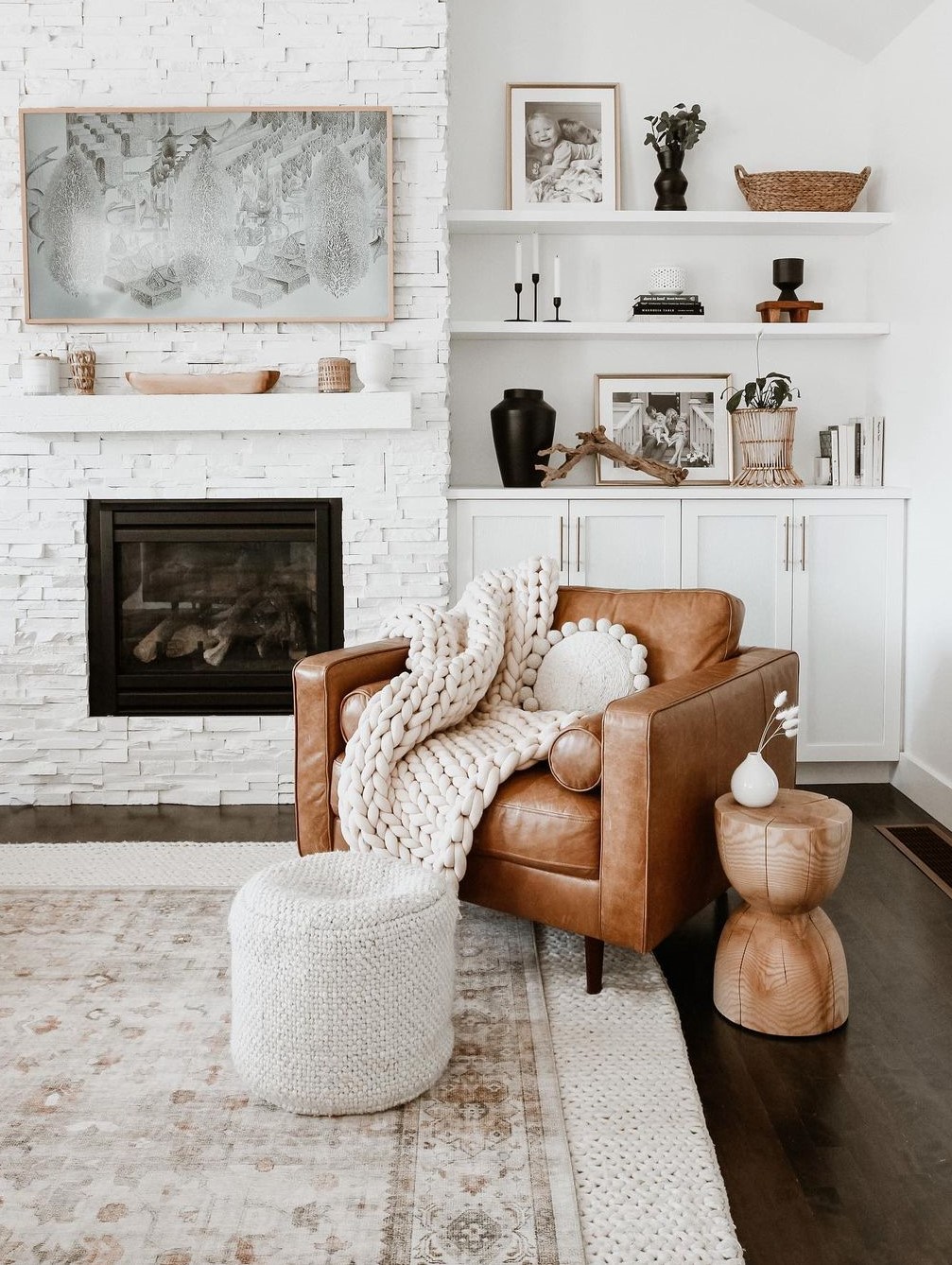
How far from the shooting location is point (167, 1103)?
1912 millimetres

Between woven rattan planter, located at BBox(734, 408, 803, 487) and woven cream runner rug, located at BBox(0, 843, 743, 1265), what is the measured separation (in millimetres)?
1997

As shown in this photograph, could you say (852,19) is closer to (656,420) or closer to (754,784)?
(656,420)

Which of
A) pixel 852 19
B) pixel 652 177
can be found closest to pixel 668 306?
pixel 652 177

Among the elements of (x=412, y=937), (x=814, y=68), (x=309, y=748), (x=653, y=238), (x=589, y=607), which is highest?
(x=814, y=68)

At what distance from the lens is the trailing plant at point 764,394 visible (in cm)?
384

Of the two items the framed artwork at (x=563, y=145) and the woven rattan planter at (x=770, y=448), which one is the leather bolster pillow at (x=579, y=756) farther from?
the framed artwork at (x=563, y=145)

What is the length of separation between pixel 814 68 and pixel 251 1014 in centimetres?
387

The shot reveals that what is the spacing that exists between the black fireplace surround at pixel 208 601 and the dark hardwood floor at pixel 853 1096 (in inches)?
67.9

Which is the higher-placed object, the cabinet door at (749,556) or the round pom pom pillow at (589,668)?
the cabinet door at (749,556)

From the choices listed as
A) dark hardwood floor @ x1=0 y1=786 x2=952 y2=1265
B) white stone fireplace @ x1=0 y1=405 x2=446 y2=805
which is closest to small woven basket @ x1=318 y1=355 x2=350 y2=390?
white stone fireplace @ x1=0 y1=405 x2=446 y2=805

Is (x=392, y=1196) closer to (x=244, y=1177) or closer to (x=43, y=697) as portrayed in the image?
(x=244, y=1177)

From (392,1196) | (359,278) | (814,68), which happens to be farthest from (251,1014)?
(814,68)

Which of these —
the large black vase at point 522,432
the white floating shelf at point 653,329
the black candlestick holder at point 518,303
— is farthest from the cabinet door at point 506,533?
the black candlestick holder at point 518,303

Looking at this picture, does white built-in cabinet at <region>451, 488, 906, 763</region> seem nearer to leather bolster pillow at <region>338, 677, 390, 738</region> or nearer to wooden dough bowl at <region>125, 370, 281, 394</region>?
wooden dough bowl at <region>125, 370, 281, 394</region>
